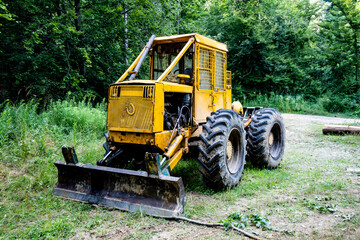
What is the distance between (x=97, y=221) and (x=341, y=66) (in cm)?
1888

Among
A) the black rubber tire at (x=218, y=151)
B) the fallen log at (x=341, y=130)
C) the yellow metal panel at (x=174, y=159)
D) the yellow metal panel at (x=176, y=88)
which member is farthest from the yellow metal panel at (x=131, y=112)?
the fallen log at (x=341, y=130)

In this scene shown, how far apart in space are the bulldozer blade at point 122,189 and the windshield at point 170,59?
217 centimetres

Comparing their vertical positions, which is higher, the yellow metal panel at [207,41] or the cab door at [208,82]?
the yellow metal panel at [207,41]

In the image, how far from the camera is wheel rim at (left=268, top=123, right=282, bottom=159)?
6.93m

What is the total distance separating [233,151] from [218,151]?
0.96 m

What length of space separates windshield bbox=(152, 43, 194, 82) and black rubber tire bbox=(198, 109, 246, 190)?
1137mm

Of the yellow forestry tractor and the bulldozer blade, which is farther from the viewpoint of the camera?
the yellow forestry tractor

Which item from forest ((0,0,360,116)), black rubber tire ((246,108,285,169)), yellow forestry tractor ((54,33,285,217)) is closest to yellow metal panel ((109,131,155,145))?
yellow forestry tractor ((54,33,285,217))

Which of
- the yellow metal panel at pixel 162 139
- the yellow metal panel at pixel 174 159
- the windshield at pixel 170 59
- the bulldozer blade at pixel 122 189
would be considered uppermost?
the windshield at pixel 170 59

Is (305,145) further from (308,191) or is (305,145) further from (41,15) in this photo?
(41,15)

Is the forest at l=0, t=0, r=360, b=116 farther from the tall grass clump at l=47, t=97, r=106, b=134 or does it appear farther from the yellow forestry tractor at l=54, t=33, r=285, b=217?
the yellow forestry tractor at l=54, t=33, r=285, b=217

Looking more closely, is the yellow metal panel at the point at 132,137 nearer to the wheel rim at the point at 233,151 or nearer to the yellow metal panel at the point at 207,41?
the wheel rim at the point at 233,151

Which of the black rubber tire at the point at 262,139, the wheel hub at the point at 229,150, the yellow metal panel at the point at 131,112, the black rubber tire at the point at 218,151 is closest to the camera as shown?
the yellow metal panel at the point at 131,112

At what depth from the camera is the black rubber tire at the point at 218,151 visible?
4695mm
